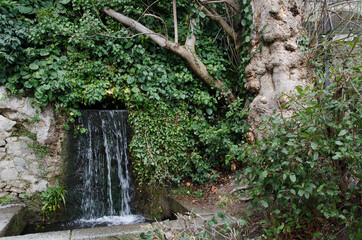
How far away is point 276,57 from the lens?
3.77 metres

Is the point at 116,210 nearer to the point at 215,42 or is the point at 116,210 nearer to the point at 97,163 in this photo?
the point at 97,163

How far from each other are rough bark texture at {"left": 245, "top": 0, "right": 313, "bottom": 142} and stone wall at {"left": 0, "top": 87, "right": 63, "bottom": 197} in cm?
337

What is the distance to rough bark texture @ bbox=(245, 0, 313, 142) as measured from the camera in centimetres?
374

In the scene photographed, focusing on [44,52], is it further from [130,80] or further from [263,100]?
[263,100]

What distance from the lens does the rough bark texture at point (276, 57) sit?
12.3 ft

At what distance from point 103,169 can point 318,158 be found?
3.35m

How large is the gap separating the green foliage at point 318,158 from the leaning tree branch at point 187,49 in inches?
100

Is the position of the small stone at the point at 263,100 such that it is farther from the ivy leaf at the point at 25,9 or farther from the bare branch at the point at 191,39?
the ivy leaf at the point at 25,9

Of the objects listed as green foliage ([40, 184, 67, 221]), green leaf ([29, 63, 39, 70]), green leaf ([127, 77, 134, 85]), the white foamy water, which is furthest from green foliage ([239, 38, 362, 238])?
green leaf ([29, 63, 39, 70])

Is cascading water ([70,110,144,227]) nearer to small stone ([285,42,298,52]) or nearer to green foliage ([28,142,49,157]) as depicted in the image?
green foliage ([28,142,49,157])

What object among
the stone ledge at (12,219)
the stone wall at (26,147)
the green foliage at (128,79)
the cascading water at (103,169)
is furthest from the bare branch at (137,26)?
the stone ledge at (12,219)

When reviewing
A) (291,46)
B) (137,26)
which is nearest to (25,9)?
(137,26)

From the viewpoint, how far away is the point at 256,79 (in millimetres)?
4066

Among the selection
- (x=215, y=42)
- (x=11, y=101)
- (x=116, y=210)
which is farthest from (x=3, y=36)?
(x=215, y=42)
